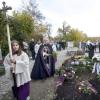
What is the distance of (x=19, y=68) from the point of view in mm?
7453

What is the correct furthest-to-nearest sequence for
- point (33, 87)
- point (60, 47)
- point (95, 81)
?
point (60, 47) → point (33, 87) → point (95, 81)

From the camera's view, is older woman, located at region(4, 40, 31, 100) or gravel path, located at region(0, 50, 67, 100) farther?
gravel path, located at region(0, 50, 67, 100)

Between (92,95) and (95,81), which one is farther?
(95,81)

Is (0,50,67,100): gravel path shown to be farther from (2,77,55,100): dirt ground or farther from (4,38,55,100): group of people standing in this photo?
(4,38,55,100): group of people standing

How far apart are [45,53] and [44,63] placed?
1.33 feet

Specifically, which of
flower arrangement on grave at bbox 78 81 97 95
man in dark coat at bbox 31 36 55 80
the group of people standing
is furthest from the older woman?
man in dark coat at bbox 31 36 55 80

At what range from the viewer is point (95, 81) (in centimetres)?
970

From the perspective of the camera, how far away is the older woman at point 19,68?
741cm

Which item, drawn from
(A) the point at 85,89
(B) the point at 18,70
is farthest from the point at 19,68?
(A) the point at 85,89

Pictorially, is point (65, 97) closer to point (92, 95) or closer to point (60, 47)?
point (92, 95)

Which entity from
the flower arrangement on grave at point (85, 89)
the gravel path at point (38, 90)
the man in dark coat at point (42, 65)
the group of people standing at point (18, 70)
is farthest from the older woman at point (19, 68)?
the man in dark coat at point (42, 65)

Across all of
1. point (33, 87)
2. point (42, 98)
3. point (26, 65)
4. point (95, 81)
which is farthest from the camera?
point (33, 87)

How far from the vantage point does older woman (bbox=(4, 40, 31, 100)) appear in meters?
7.41

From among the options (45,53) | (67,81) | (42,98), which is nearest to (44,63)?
(45,53)
